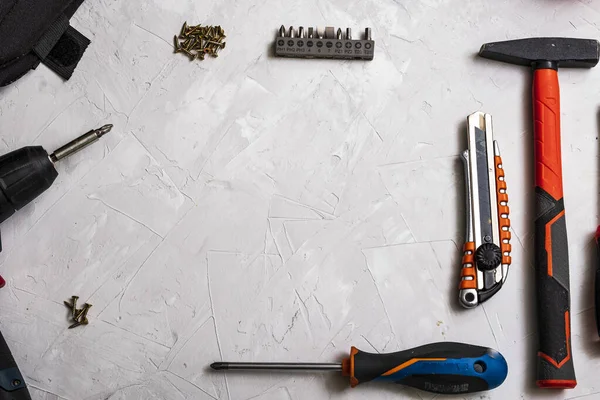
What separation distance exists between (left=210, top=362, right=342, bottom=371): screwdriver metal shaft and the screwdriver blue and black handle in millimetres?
298

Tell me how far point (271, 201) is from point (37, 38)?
0.49m

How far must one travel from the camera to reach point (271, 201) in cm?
115

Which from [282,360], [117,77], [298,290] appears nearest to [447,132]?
[298,290]

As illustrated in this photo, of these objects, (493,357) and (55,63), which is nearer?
(493,357)

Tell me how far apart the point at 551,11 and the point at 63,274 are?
38.4 inches

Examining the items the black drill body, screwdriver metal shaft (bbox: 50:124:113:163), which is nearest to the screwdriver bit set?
screwdriver metal shaft (bbox: 50:124:113:163)

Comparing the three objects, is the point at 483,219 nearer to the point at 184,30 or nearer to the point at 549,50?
the point at 549,50

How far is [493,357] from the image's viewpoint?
3.44 feet

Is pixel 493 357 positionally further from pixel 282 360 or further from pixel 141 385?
pixel 141 385

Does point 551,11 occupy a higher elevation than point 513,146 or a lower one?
higher

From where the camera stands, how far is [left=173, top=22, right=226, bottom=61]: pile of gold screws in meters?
1.18

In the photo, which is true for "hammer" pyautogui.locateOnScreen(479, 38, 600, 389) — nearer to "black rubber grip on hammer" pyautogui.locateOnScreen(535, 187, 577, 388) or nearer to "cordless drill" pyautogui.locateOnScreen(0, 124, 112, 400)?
"black rubber grip on hammer" pyautogui.locateOnScreen(535, 187, 577, 388)

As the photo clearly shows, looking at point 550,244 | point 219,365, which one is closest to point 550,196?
point 550,244

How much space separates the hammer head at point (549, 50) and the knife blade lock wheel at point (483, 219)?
0.12 meters
